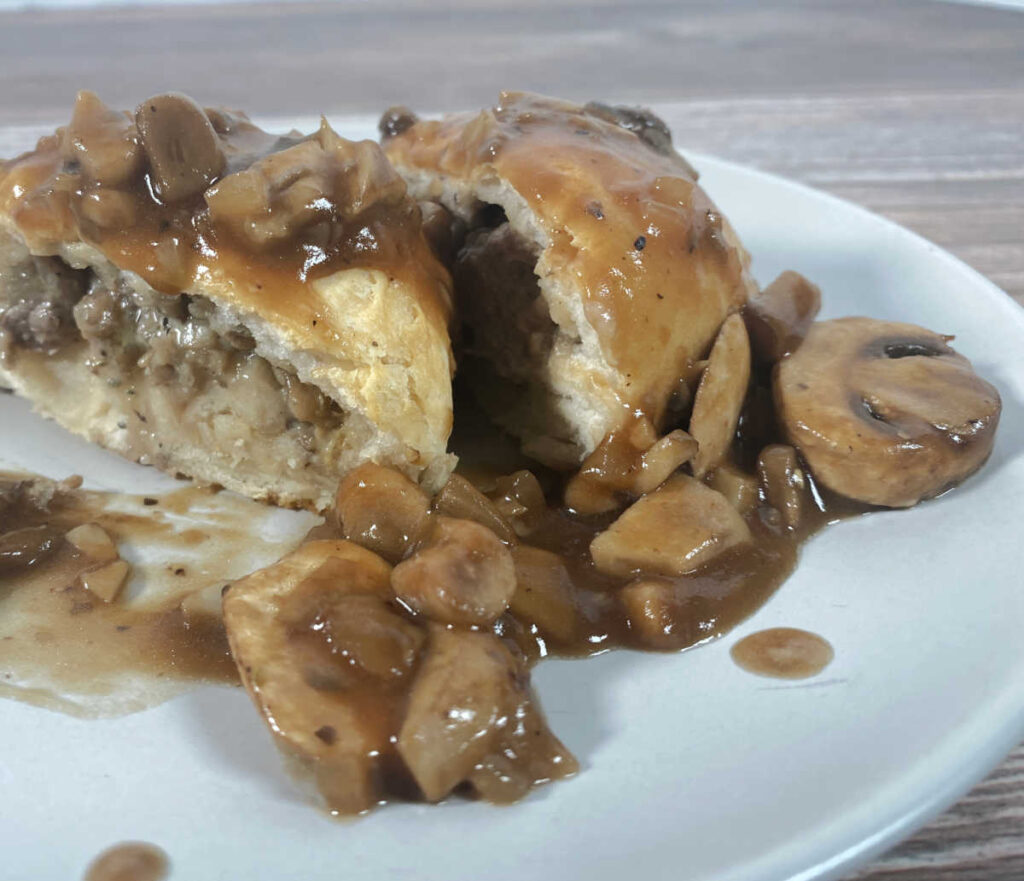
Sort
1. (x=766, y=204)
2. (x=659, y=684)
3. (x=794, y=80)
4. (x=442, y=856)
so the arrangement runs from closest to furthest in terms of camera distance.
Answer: (x=442, y=856), (x=659, y=684), (x=766, y=204), (x=794, y=80)

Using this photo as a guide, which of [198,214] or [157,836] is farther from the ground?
[198,214]

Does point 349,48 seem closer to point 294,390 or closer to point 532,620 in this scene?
point 294,390

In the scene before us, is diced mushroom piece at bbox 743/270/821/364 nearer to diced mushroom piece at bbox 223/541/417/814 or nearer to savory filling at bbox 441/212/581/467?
savory filling at bbox 441/212/581/467

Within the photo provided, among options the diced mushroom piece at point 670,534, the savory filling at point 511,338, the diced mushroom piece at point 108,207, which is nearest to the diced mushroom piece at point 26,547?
the diced mushroom piece at point 108,207

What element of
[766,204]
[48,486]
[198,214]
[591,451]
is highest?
[198,214]

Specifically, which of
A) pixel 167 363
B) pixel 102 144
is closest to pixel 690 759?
pixel 167 363

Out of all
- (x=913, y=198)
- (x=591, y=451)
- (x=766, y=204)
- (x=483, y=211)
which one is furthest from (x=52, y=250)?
(x=913, y=198)

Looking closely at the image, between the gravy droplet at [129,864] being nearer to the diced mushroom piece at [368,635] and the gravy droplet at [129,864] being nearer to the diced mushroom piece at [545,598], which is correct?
the diced mushroom piece at [368,635]
